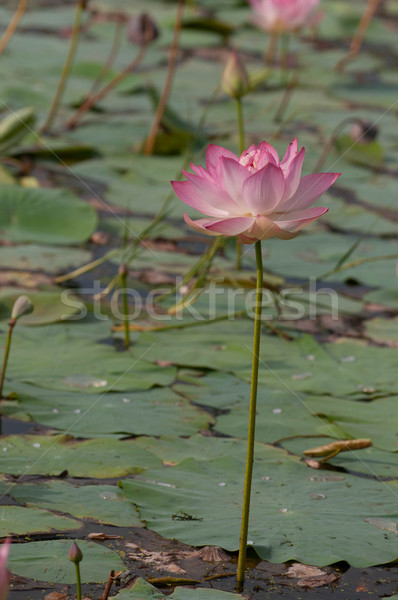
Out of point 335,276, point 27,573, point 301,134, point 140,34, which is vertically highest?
point 140,34

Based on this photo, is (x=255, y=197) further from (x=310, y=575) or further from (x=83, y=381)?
(x=83, y=381)

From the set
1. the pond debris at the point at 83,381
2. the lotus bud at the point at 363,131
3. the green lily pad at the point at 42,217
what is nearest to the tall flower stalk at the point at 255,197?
the pond debris at the point at 83,381

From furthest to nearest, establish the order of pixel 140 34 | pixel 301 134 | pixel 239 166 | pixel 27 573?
pixel 301 134 < pixel 140 34 < pixel 27 573 < pixel 239 166

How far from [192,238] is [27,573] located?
1.59 m

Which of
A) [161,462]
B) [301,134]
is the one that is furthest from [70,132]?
[161,462]

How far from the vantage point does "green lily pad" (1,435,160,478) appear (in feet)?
5.46

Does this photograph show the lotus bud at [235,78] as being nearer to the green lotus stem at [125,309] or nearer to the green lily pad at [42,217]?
the green lily pad at [42,217]

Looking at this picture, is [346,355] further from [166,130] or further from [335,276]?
[166,130]

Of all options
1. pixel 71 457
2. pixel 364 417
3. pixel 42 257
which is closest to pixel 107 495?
pixel 71 457

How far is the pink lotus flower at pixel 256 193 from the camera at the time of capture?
1235 mm

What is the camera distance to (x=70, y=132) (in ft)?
12.5

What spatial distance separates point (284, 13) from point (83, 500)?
11.1 ft

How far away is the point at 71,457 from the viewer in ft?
5.59

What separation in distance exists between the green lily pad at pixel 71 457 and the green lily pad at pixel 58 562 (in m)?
0.25
